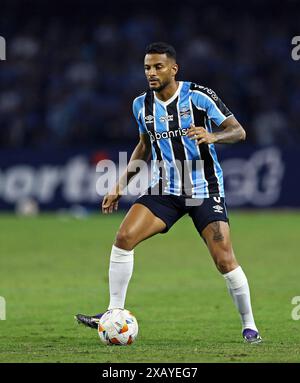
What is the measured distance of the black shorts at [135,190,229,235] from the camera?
7781 millimetres

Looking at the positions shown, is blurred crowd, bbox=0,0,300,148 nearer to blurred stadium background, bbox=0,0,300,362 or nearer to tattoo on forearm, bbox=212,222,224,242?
blurred stadium background, bbox=0,0,300,362

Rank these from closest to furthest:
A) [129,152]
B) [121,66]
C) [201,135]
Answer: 1. [201,135]
2. [129,152]
3. [121,66]

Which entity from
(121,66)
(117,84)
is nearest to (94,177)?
(117,84)

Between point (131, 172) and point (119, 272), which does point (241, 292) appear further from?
point (131, 172)

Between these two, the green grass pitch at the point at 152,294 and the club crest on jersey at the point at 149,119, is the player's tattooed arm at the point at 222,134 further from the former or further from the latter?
the green grass pitch at the point at 152,294

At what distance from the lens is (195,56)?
Result: 83.9 feet

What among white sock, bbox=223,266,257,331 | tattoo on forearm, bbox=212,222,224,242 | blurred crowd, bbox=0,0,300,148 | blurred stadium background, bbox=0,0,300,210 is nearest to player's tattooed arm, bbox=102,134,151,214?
tattoo on forearm, bbox=212,222,224,242

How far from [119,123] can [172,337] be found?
54.7ft

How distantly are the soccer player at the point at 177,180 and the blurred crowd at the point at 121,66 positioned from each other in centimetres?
1585

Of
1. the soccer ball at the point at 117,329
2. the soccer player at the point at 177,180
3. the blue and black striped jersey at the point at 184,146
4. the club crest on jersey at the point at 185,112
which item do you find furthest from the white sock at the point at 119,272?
the club crest on jersey at the point at 185,112

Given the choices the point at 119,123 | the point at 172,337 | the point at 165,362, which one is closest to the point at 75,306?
the point at 172,337

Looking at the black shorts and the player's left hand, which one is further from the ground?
the player's left hand

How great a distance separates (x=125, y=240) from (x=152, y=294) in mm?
3410

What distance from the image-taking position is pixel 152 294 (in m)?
11.0
